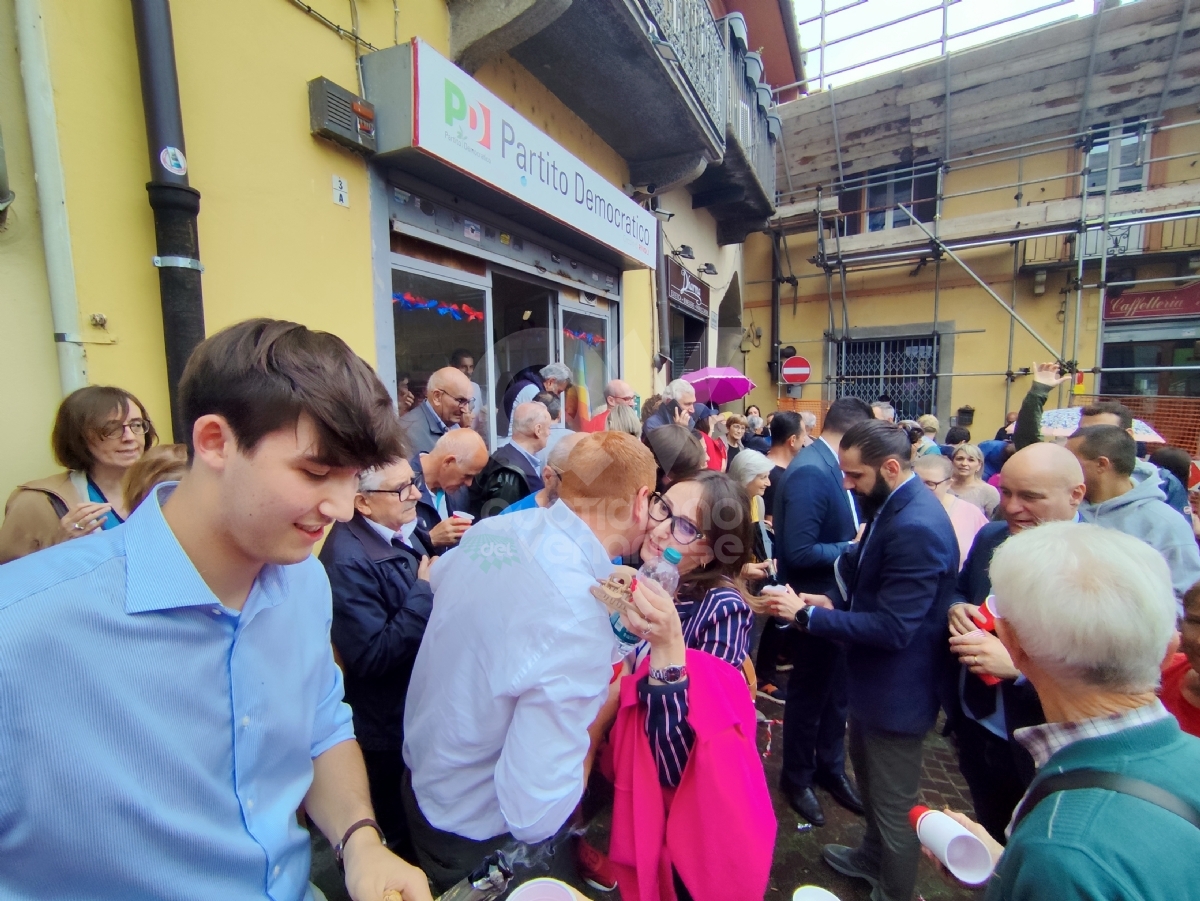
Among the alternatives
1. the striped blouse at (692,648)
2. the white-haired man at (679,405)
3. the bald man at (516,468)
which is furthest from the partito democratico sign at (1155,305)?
the striped blouse at (692,648)

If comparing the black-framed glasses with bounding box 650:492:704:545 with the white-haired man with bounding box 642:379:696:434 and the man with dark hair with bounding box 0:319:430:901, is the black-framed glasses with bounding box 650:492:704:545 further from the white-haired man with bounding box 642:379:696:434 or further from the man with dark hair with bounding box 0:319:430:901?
the white-haired man with bounding box 642:379:696:434

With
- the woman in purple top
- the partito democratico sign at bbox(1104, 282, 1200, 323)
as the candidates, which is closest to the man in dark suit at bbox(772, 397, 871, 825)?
the woman in purple top

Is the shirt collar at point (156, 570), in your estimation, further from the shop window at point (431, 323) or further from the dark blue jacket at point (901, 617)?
the shop window at point (431, 323)

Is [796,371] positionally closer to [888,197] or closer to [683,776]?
[888,197]

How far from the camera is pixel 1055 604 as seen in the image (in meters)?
1.17

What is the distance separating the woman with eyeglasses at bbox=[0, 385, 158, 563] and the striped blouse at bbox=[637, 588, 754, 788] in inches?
82.1

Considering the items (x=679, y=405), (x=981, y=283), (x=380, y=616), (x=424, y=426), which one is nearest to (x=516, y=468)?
(x=424, y=426)

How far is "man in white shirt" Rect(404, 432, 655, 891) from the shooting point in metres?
1.27

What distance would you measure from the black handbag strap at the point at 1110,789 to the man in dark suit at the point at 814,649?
74.3 inches

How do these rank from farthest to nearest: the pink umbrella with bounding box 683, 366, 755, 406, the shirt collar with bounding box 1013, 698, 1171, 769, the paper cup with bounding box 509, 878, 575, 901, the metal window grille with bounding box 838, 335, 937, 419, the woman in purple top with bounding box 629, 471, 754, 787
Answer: the metal window grille with bounding box 838, 335, 937, 419
the pink umbrella with bounding box 683, 366, 755, 406
the woman in purple top with bounding box 629, 471, 754, 787
the paper cup with bounding box 509, 878, 575, 901
the shirt collar with bounding box 1013, 698, 1171, 769

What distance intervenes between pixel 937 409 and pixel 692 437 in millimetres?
12094

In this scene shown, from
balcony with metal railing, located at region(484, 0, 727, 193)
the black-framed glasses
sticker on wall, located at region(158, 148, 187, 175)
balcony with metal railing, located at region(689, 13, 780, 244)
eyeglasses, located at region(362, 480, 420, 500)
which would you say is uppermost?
balcony with metal railing, located at region(689, 13, 780, 244)

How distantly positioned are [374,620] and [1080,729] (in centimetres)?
190

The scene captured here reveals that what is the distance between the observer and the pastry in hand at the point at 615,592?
4.42 feet
